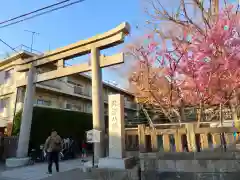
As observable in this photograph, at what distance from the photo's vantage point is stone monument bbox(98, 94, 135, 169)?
570cm

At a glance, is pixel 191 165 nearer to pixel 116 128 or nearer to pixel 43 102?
Result: pixel 116 128

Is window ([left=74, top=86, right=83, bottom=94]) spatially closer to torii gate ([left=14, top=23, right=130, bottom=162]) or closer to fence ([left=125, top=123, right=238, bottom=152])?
torii gate ([left=14, top=23, right=130, bottom=162])

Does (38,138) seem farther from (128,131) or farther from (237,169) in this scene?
(237,169)

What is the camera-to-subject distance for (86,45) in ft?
27.7

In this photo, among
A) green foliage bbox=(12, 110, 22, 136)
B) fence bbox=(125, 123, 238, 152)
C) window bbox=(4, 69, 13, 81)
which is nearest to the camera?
fence bbox=(125, 123, 238, 152)

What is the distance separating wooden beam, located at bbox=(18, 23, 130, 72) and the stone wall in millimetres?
4515

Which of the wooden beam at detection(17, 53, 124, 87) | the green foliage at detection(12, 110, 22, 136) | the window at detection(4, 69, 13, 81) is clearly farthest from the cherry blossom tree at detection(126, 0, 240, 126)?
the window at detection(4, 69, 13, 81)

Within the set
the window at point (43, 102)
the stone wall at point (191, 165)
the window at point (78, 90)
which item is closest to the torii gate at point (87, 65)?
the stone wall at point (191, 165)

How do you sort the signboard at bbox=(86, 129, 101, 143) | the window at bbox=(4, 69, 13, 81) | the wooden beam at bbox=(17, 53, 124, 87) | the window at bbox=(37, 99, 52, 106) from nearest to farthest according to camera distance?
the signboard at bbox=(86, 129, 101, 143) → the wooden beam at bbox=(17, 53, 124, 87) → the window at bbox=(4, 69, 13, 81) → the window at bbox=(37, 99, 52, 106)

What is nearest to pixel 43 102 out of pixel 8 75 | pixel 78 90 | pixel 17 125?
pixel 8 75

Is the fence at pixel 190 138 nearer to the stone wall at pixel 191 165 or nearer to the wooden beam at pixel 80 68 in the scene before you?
the stone wall at pixel 191 165

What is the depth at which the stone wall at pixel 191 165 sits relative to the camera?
4594mm

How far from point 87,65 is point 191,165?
18.4ft

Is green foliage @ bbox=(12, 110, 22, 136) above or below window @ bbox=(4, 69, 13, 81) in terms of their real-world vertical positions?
below
